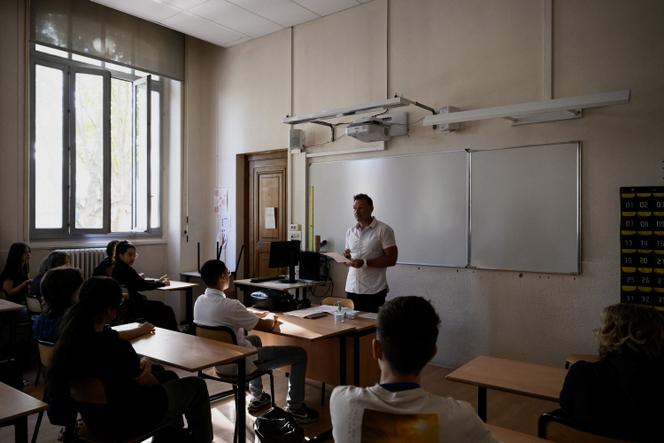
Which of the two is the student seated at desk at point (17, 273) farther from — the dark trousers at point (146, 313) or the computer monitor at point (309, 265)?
the computer monitor at point (309, 265)

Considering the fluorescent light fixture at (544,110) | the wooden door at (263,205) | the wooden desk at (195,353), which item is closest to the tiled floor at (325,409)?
the wooden desk at (195,353)

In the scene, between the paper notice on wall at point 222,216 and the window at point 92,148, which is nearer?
the window at point 92,148

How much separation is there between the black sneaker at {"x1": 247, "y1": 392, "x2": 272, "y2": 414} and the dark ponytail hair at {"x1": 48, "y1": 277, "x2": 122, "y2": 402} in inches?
70.8

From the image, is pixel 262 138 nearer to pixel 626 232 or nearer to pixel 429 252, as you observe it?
pixel 429 252

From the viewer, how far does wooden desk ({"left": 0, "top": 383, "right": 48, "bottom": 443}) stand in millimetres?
1845

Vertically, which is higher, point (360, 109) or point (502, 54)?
point (502, 54)

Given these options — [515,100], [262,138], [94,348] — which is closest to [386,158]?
[515,100]

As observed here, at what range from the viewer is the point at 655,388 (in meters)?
1.56

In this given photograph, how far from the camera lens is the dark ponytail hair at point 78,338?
2045mm

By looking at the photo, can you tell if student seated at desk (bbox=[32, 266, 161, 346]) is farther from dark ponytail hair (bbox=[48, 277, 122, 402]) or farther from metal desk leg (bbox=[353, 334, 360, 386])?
metal desk leg (bbox=[353, 334, 360, 386])

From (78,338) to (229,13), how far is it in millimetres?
4797

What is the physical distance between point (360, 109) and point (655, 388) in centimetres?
350

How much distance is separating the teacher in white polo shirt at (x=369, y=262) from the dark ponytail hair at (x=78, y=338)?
2.47 metres

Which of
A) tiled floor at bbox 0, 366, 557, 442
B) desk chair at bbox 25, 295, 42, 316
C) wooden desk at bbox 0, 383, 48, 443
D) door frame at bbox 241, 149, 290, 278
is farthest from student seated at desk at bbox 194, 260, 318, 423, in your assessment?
door frame at bbox 241, 149, 290, 278
